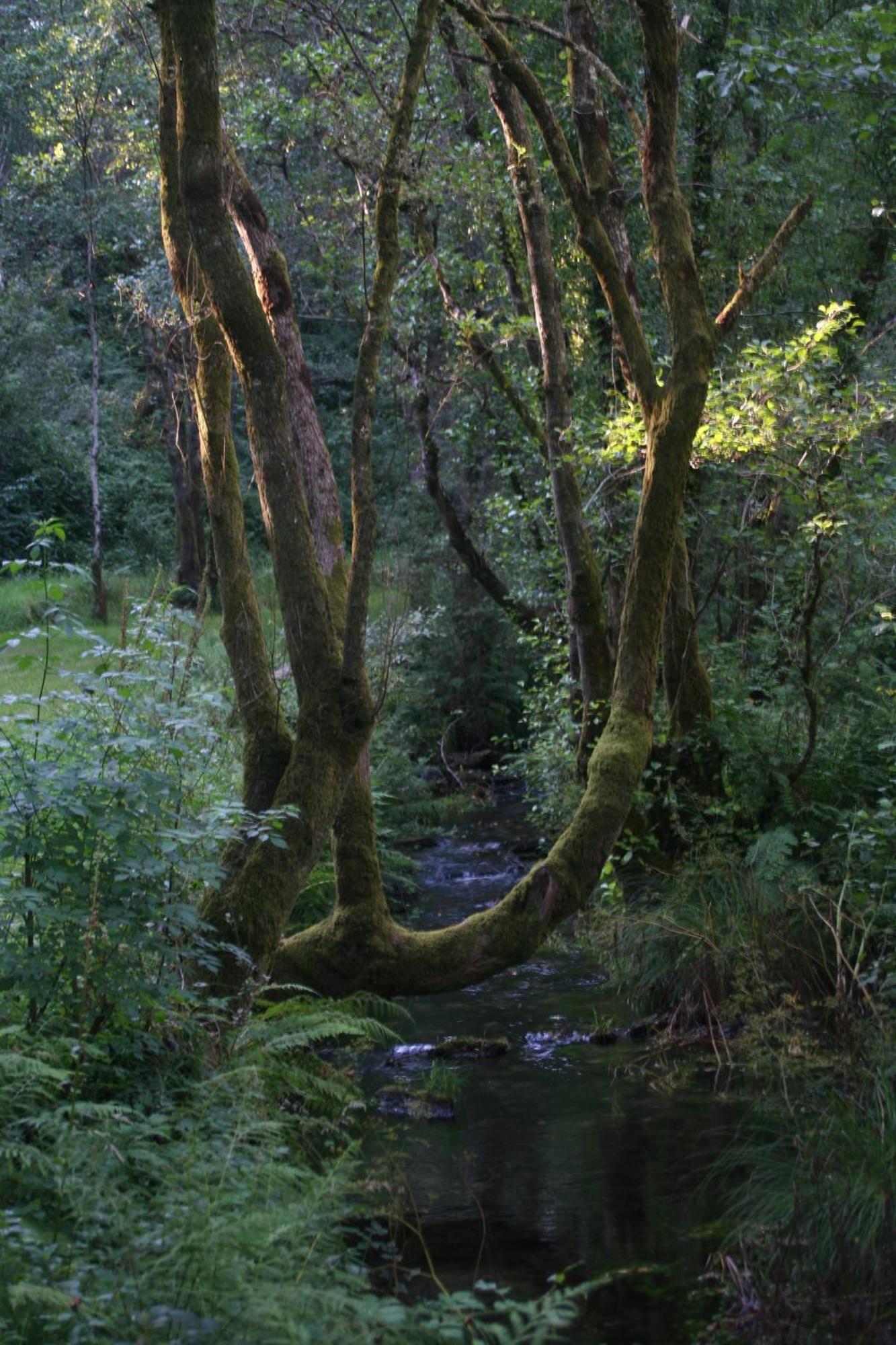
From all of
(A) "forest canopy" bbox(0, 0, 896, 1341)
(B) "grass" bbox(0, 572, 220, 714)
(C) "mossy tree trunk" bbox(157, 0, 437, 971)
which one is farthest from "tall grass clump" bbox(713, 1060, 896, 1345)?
(B) "grass" bbox(0, 572, 220, 714)

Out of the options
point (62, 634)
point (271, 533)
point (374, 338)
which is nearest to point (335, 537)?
point (271, 533)

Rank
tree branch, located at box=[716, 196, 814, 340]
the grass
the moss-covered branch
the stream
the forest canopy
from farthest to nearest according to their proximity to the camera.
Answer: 1. the grass
2. tree branch, located at box=[716, 196, 814, 340]
3. the moss-covered branch
4. the stream
5. the forest canopy

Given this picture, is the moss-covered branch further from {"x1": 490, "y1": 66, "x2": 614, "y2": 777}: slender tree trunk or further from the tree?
{"x1": 490, "y1": 66, "x2": 614, "y2": 777}: slender tree trunk

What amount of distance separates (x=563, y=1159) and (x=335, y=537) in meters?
3.81

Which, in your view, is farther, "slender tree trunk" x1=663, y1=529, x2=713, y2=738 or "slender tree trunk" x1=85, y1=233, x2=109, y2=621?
"slender tree trunk" x1=85, y1=233, x2=109, y2=621

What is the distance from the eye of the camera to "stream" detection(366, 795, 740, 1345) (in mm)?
5516

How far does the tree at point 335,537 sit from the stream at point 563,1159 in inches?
43.4

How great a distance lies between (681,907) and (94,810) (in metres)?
5.59

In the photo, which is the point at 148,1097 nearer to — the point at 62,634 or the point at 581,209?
the point at 581,209

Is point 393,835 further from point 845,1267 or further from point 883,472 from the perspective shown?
point 845,1267

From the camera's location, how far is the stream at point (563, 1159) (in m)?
5.52

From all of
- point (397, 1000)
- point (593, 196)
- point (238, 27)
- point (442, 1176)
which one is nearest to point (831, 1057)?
point (442, 1176)

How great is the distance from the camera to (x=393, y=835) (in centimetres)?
1586

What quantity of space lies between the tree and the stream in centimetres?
110
